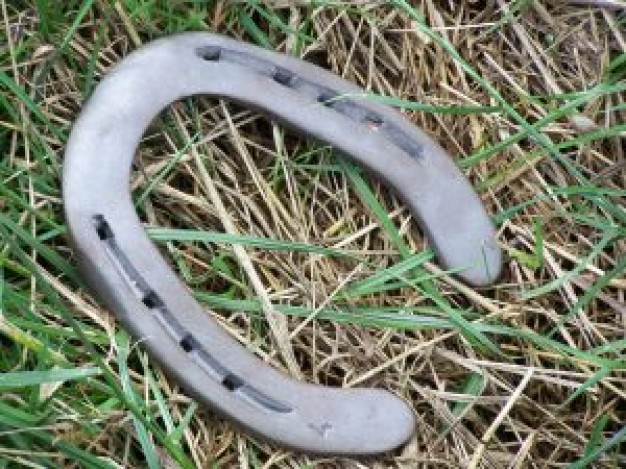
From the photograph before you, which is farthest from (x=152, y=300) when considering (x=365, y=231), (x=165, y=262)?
(x=365, y=231)

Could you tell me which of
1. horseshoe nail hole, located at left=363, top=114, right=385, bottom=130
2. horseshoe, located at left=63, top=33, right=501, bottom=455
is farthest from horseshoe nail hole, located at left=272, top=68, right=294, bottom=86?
horseshoe nail hole, located at left=363, top=114, right=385, bottom=130

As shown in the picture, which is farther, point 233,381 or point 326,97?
point 326,97

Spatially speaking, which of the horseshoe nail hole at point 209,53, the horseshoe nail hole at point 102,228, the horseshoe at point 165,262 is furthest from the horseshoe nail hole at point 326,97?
the horseshoe nail hole at point 102,228

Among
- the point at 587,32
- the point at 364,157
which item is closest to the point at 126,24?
the point at 364,157

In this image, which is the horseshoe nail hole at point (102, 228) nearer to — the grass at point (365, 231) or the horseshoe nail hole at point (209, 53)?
the grass at point (365, 231)

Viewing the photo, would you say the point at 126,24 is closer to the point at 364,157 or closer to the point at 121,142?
the point at 121,142

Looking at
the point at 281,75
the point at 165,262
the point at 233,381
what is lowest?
the point at 233,381

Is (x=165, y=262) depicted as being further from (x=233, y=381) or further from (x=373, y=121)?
(x=373, y=121)

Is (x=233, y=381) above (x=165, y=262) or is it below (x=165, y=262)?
below
